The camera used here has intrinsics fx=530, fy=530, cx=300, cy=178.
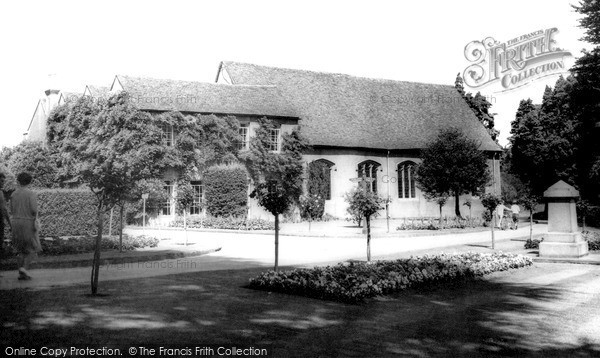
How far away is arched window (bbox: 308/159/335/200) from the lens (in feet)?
118

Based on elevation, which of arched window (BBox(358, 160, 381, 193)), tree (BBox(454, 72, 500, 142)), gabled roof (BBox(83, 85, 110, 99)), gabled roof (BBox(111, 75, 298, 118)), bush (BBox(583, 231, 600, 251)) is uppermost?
tree (BBox(454, 72, 500, 142))

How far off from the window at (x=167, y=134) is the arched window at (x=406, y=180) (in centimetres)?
1690

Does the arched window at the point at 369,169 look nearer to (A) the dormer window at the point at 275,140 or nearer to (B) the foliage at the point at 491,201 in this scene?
(A) the dormer window at the point at 275,140

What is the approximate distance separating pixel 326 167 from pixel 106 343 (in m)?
31.0

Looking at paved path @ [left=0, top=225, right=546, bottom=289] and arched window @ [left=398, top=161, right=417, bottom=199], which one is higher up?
arched window @ [left=398, top=161, right=417, bottom=199]

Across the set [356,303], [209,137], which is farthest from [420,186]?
[356,303]

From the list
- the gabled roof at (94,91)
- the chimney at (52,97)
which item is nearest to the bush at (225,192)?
the gabled roof at (94,91)

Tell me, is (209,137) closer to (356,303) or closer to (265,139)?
(265,139)

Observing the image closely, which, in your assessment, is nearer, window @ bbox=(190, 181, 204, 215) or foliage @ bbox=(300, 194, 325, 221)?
foliage @ bbox=(300, 194, 325, 221)

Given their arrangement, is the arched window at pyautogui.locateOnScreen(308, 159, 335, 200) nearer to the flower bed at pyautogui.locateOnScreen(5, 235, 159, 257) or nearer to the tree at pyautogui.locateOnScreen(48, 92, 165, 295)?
the tree at pyautogui.locateOnScreen(48, 92, 165, 295)

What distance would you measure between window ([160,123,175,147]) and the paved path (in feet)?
34.7

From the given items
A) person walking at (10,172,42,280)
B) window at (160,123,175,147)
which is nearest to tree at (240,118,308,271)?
window at (160,123,175,147)

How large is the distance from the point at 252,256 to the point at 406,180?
83.6ft

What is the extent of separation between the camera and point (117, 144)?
111 feet
